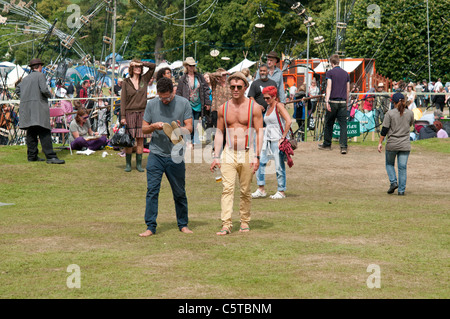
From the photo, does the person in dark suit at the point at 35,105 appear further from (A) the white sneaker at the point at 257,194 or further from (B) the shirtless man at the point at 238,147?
(B) the shirtless man at the point at 238,147

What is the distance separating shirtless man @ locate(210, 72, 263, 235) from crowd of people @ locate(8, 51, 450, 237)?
1cm

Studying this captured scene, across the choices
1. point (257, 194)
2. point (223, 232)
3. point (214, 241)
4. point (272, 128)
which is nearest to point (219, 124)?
point (223, 232)

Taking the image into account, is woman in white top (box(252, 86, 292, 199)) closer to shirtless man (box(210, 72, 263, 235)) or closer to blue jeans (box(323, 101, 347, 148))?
shirtless man (box(210, 72, 263, 235))

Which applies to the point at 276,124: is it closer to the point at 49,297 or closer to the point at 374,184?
the point at 374,184

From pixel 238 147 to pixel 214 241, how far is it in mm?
1253

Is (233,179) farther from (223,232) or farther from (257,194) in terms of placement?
(257,194)

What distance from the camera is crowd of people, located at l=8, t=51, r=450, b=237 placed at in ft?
30.0

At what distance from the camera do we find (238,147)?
9.24 metres

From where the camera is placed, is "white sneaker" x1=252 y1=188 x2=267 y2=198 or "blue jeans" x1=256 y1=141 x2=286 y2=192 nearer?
"blue jeans" x1=256 y1=141 x2=286 y2=192

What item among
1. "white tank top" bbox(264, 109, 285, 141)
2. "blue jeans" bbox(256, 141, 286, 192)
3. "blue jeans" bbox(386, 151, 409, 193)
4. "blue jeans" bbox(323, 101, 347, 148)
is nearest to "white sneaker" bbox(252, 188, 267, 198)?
"blue jeans" bbox(256, 141, 286, 192)

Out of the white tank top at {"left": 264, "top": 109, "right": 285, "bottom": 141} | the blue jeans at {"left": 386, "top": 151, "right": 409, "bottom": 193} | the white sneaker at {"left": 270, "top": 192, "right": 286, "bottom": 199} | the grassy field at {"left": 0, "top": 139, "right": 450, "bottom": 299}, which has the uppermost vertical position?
the white tank top at {"left": 264, "top": 109, "right": 285, "bottom": 141}

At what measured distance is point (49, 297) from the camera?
244 inches
